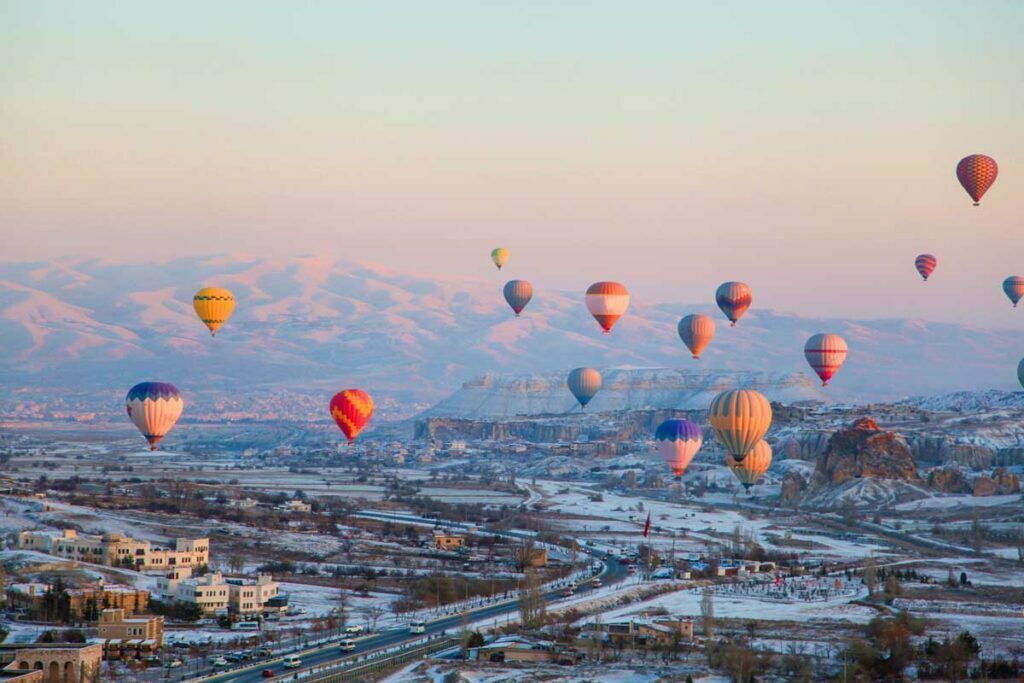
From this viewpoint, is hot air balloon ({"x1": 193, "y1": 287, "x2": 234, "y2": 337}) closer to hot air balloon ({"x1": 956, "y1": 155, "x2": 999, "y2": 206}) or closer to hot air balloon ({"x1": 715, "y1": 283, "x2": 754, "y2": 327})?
hot air balloon ({"x1": 715, "y1": 283, "x2": 754, "y2": 327})

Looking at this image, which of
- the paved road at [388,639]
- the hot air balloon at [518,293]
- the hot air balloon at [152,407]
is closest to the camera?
the paved road at [388,639]

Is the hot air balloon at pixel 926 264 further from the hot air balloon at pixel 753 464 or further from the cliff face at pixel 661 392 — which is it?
the cliff face at pixel 661 392

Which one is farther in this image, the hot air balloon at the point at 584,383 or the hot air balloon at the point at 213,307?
the hot air balloon at the point at 584,383

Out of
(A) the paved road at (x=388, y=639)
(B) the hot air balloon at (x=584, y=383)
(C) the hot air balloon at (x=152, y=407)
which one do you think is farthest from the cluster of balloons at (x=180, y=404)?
(B) the hot air balloon at (x=584, y=383)

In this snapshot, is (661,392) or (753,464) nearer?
(753,464)

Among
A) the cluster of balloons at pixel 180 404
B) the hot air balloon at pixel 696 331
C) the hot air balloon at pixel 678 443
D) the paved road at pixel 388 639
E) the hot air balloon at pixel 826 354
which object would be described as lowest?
the paved road at pixel 388 639

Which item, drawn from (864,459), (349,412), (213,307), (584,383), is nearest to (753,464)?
(349,412)

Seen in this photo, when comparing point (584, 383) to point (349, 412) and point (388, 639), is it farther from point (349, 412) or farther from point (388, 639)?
point (388, 639)
